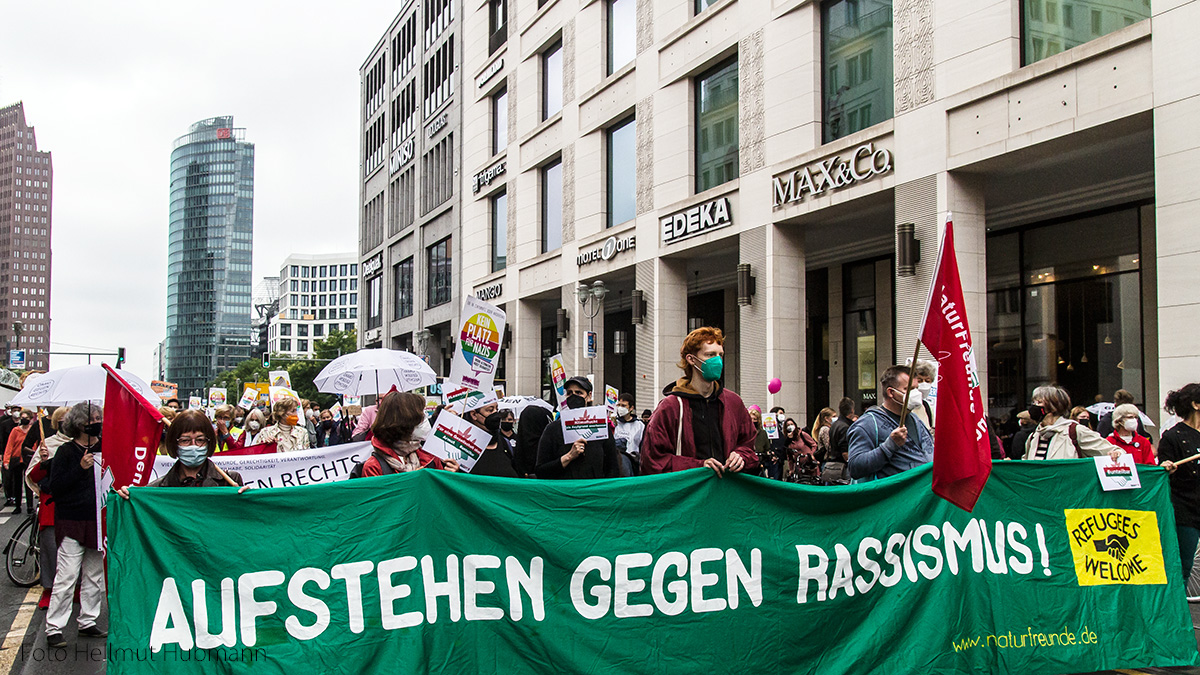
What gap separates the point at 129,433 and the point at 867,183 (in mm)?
Answer: 14933

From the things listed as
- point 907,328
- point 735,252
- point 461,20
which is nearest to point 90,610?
point 907,328

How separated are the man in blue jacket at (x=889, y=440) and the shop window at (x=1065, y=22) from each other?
10217mm

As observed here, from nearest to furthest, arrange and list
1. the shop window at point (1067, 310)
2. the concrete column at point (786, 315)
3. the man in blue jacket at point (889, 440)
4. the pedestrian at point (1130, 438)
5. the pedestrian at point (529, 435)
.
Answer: the man in blue jacket at point (889, 440), the pedestrian at point (1130, 438), the pedestrian at point (529, 435), the shop window at point (1067, 310), the concrete column at point (786, 315)

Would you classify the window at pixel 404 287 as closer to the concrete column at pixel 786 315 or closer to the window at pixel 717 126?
the window at pixel 717 126

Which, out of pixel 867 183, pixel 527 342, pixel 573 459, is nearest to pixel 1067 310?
pixel 867 183

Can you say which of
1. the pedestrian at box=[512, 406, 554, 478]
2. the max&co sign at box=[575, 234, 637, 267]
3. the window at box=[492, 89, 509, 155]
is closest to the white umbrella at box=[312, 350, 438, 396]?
the pedestrian at box=[512, 406, 554, 478]

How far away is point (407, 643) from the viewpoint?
4.72 metres

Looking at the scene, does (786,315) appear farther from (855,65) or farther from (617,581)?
(617,581)

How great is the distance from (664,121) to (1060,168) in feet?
34.9

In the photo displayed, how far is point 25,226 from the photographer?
7338 inches

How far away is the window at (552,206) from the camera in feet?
102

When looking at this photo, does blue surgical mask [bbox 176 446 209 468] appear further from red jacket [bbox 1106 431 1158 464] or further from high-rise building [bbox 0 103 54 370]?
high-rise building [bbox 0 103 54 370]

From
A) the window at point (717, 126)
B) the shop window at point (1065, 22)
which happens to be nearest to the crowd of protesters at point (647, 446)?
the shop window at point (1065, 22)

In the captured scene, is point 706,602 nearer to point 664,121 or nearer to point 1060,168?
point 1060,168
